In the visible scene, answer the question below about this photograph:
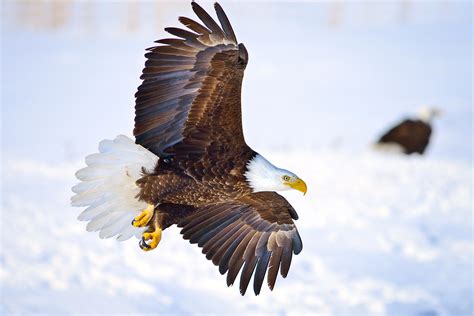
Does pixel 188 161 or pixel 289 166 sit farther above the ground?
pixel 289 166

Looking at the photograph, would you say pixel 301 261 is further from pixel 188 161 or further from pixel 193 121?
pixel 193 121

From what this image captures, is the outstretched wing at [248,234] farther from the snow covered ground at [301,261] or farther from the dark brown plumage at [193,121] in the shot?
the snow covered ground at [301,261]

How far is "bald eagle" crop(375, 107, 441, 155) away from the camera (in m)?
10.2

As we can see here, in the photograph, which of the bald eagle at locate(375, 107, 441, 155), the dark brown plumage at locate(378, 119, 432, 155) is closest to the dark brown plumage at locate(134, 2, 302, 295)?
the bald eagle at locate(375, 107, 441, 155)

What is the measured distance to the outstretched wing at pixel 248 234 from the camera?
16.9 ft

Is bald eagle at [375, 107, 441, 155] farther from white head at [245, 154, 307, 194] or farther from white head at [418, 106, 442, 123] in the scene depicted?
white head at [245, 154, 307, 194]

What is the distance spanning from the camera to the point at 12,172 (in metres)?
8.05

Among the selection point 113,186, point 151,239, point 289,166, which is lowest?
point 151,239

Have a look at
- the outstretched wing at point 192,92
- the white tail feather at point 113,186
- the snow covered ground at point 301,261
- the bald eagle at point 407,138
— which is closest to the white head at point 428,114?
the bald eagle at point 407,138

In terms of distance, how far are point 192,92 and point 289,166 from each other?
13.1 feet

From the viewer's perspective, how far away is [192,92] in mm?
4559

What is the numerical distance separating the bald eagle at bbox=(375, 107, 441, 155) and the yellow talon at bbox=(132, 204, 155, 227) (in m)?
5.71

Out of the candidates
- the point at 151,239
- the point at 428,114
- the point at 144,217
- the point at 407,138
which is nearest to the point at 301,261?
the point at 151,239

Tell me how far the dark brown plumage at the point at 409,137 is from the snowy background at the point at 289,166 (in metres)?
0.29
